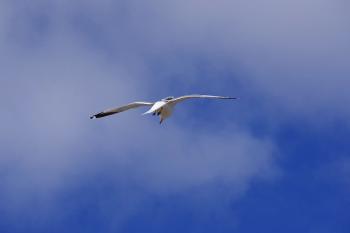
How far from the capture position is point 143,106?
5819cm

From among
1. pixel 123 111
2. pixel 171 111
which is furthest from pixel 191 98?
pixel 123 111

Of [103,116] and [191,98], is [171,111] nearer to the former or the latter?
[191,98]

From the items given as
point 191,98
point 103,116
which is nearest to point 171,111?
point 191,98

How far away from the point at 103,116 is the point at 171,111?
6.15m

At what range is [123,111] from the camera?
59.5 meters

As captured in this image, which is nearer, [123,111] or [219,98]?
[219,98]

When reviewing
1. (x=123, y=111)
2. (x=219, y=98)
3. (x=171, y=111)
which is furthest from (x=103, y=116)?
(x=219, y=98)

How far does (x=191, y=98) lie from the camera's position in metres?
56.7

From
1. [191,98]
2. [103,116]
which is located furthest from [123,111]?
[191,98]

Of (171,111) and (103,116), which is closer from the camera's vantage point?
(171,111)

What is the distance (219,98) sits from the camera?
178 ft

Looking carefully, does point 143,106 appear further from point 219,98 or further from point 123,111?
point 219,98

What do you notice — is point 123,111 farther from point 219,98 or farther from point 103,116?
point 219,98

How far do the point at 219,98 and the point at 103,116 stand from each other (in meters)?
10.00
